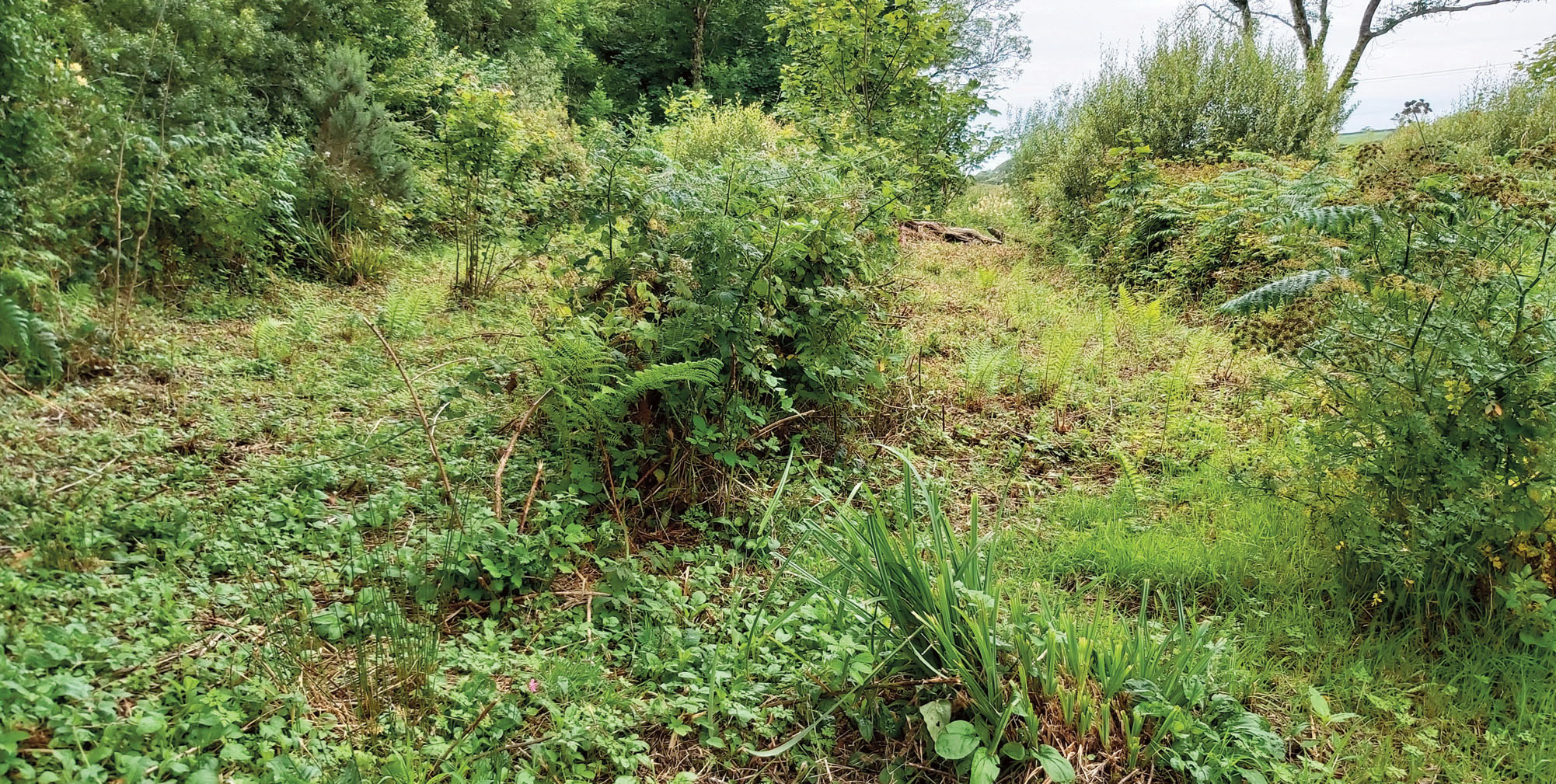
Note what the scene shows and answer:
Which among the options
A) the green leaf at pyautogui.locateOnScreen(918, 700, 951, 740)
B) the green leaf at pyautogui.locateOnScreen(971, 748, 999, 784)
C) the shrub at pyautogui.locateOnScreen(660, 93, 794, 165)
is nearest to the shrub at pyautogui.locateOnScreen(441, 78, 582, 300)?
the shrub at pyautogui.locateOnScreen(660, 93, 794, 165)

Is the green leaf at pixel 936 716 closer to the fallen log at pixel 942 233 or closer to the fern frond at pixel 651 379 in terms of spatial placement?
the fern frond at pixel 651 379

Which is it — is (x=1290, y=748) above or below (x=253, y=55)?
below

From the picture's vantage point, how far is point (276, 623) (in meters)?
2.07

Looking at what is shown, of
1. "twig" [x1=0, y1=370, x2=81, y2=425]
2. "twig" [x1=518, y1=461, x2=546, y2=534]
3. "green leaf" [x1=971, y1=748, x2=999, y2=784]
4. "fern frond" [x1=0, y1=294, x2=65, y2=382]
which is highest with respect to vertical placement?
"fern frond" [x1=0, y1=294, x2=65, y2=382]

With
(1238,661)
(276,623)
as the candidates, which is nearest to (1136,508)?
(1238,661)

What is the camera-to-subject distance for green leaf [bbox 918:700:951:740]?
5.79 ft

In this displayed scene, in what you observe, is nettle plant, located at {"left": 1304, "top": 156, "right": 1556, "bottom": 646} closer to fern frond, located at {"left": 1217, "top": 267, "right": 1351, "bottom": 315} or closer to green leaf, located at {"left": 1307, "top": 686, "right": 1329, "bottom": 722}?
fern frond, located at {"left": 1217, "top": 267, "right": 1351, "bottom": 315}

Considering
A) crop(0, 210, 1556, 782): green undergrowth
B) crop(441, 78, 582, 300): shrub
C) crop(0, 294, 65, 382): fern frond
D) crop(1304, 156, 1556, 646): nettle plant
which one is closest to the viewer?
crop(0, 210, 1556, 782): green undergrowth

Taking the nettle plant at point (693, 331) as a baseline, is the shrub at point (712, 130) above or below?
above

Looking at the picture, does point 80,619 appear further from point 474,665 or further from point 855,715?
point 855,715

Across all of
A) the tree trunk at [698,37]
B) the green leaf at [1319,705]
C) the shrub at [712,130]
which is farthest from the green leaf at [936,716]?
the tree trunk at [698,37]

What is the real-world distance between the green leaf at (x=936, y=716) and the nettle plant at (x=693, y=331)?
1.27 metres

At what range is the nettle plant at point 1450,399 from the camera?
2061 millimetres

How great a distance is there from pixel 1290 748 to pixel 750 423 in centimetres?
211
